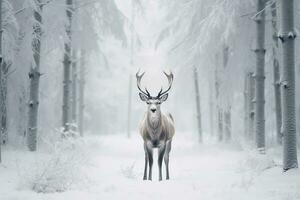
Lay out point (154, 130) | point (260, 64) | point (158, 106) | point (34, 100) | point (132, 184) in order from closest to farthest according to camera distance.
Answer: point (132, 184)
point (158, 106)
point (154, 130)
point (260, 64)
point (34, 100)

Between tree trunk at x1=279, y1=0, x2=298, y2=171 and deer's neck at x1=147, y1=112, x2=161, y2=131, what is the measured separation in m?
2.65

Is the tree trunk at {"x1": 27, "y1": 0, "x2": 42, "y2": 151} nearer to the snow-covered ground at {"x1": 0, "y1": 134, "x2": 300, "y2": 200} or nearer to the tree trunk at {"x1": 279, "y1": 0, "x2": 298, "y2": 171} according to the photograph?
the snow-covered ground at {"x1": 0, "y1": 134, "x2": 300, "y2": 200}

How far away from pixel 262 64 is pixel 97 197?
6.92 m

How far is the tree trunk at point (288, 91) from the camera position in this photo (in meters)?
9.46

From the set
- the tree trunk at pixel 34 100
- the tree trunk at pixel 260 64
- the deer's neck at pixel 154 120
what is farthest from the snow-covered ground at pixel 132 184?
the tree trunk at pixel 34 100

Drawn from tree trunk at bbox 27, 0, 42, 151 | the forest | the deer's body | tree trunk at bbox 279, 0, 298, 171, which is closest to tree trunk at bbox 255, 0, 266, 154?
the forest

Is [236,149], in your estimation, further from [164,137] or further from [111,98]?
[111,98]

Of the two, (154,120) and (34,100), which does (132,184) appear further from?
(34,100)

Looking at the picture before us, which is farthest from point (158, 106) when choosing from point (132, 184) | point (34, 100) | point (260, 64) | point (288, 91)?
point (34, 100)

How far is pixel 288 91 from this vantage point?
375 inches

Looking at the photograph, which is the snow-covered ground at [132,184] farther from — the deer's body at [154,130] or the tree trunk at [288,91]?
the deer's body at [154,130]

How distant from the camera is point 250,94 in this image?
1741 cm

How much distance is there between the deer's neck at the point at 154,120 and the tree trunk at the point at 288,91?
2652mm

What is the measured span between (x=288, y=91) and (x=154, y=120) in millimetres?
2889
